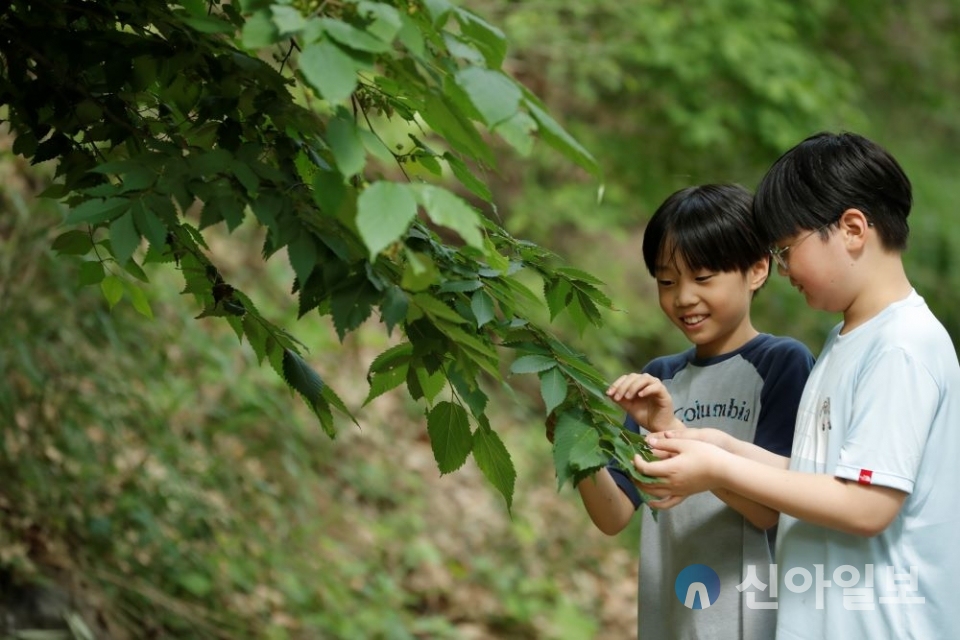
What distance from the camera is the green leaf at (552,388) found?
1.36 metres

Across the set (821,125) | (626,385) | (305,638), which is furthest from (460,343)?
(821,125)

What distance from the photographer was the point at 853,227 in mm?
1588

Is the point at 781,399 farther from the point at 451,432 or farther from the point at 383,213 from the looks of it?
→ the point at 383,213

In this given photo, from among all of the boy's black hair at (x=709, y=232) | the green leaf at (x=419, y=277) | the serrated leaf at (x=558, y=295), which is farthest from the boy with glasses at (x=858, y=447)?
the green leaf at (x=419, y=277)

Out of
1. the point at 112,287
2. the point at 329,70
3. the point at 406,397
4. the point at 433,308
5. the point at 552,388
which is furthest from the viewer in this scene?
the point at 406,397

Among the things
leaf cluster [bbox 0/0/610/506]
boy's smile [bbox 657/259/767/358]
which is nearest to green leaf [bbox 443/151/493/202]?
leaf cluster [bbox 0/0/610/506]

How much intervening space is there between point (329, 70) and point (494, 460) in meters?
0.64

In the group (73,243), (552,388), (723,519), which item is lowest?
(723,519)

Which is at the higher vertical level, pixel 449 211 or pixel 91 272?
pixel 449 211

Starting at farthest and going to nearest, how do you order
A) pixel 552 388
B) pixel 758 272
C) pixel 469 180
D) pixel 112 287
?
pixel 758 272
pixel 112 287
pixel 469 180
pixel 552 388

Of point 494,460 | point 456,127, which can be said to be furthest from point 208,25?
point 494,460

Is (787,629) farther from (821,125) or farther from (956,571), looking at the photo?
(821,125)

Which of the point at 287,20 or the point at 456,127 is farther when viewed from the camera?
the point at 456,127

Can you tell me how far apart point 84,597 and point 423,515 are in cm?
210
